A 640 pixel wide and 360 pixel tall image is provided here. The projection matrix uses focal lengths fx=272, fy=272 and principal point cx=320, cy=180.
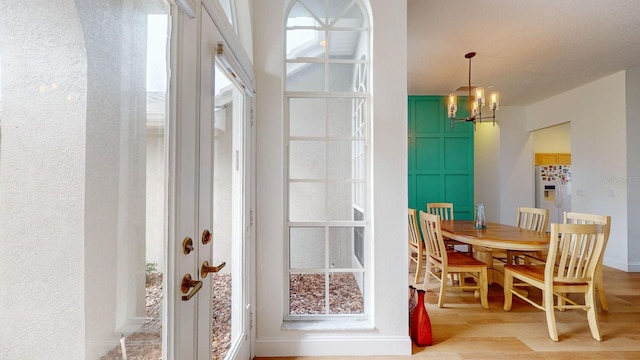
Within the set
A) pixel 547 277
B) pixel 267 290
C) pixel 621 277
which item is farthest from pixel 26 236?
pixel 621 277

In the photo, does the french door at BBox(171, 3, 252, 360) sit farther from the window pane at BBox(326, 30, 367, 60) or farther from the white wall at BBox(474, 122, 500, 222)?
the white wall at BBox(474, 122, 500, 222)

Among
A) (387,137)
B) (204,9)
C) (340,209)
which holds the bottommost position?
(340,209)

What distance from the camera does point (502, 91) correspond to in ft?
15.3

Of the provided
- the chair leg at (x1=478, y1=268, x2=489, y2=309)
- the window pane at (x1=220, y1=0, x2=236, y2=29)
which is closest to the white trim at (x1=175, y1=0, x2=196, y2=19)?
the window pane at (x1=220, y1=0, x2=236, y2=29)

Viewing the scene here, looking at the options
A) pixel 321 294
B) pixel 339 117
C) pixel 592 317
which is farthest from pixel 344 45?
pixel 592 317

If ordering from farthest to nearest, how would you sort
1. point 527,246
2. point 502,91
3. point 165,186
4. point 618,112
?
point 502,91 → point 618,112 → point 527,246 → point 165,186

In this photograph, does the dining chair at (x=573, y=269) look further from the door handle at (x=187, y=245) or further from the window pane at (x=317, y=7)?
the door handle at (x=187, y=245)

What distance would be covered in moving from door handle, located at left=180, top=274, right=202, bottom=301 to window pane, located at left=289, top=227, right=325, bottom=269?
1.05 meters

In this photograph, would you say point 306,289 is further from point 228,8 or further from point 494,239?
point 228,8

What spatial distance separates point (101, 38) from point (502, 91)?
5560 mm

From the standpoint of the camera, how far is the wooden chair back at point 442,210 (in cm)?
391

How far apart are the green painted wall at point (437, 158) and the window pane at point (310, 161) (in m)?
3.13

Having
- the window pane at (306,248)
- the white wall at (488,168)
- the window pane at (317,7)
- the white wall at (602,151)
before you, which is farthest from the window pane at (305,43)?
the white wall at (488,168)

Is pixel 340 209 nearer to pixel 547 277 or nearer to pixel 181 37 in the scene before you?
pixel 181 37
